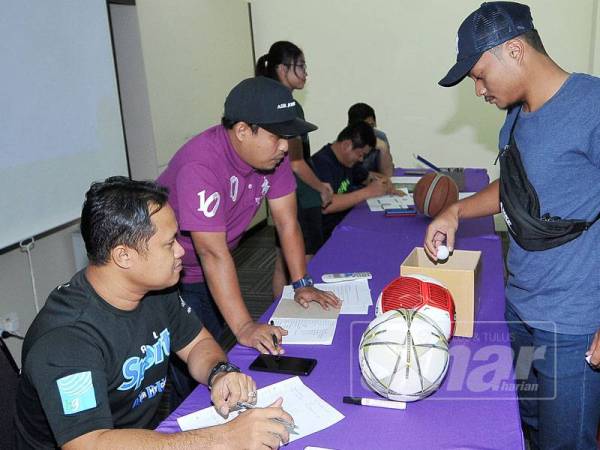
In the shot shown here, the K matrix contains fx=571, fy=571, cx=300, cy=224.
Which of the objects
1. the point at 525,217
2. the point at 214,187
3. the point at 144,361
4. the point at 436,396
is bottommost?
the point at 436,396

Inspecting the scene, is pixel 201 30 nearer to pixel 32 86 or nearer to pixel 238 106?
pixel 32 86

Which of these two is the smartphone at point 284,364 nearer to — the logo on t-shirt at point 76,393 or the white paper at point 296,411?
the white paper at point 296,411

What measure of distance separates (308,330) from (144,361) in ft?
1.68

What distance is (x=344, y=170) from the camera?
3580 mm

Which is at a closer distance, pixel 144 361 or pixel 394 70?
pixel 144 361

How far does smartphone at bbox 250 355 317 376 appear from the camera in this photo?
1.49 metres

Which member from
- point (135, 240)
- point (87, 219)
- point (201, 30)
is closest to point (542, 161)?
point (135, 240)

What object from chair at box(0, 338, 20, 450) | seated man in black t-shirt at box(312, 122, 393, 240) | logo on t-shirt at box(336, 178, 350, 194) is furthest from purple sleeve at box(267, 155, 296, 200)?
logo on t-shirt at box(336, 178, 350, 194)

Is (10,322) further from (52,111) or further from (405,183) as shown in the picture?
(405,183)

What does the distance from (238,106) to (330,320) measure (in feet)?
2.35

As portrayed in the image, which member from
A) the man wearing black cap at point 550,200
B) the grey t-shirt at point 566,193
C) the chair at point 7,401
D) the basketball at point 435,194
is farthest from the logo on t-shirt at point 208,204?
the basketball at point 435,194

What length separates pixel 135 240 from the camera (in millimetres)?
1306

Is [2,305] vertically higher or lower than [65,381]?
lower

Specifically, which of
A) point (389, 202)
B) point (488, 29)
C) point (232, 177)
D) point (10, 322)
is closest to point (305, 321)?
point (232, 177)
